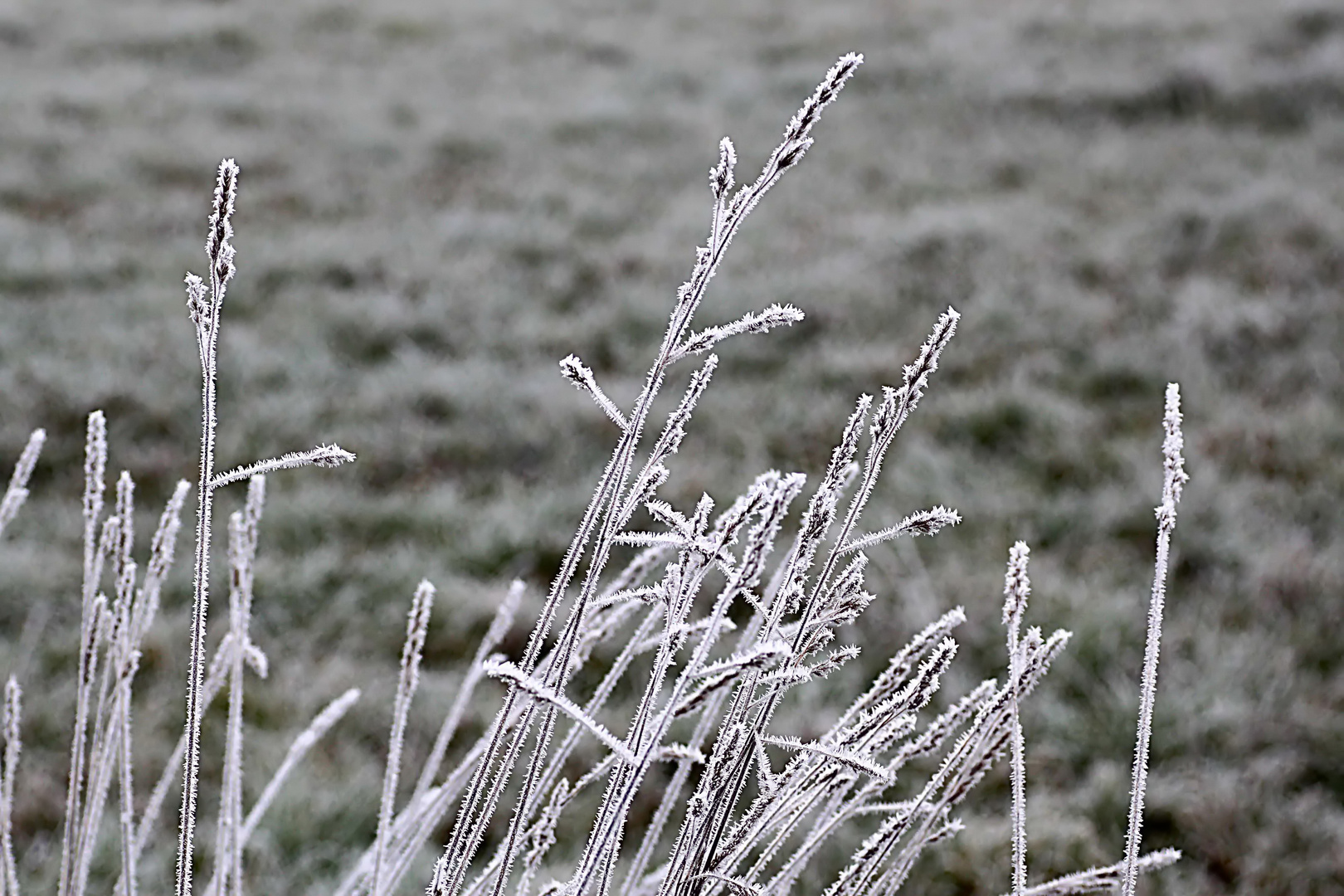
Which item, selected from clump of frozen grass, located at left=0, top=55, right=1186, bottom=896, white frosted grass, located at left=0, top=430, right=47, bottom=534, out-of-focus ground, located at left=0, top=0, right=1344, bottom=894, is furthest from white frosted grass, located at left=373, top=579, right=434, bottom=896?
out-of-focus ground, located at left=0, top=0, right=1344, bottom=894

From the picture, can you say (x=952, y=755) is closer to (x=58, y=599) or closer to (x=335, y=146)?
(x=58, y=599)

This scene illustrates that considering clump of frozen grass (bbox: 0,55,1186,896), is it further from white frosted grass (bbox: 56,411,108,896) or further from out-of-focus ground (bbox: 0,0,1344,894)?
→ out-of-focus ground (bbox: 0,0,1344,894)

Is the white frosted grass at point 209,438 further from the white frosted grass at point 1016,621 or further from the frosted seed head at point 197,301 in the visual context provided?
the white frosted grass at point 1016,621

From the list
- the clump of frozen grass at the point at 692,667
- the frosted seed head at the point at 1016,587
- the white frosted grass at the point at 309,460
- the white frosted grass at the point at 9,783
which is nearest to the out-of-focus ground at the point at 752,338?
the white frosted grass at the point at 9,783

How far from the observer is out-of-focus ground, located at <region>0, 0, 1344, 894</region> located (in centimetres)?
253

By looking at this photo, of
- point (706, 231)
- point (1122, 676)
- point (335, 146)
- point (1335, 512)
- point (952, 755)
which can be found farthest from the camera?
point (335, 146)

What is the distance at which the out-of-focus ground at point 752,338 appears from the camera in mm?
2531

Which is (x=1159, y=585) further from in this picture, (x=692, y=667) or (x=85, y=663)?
(x=85, y=663)

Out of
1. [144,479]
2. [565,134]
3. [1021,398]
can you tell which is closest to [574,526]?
[144,479]

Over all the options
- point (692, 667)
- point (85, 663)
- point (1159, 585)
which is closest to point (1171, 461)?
point (1159, 585)

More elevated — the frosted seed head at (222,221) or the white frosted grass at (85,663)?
the frosted seed head at (222,221)

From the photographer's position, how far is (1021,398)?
154 inches

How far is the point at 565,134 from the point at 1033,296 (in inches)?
135

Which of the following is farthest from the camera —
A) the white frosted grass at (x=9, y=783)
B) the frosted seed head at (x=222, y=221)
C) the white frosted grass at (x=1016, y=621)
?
the white frosted grass at (x=9, y=783)
